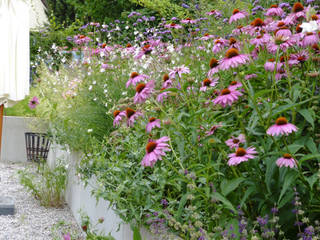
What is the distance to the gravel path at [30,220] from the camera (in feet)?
12.7

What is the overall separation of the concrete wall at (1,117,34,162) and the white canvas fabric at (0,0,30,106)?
10.5 ft

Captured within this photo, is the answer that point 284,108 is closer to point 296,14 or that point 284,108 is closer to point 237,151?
point 237,151

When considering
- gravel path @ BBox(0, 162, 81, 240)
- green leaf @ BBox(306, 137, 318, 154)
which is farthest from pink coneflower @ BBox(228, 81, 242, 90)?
gravel path @ BBox(0, 162, 81, 240)

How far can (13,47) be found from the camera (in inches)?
172

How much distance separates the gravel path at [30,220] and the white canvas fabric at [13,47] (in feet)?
3.63

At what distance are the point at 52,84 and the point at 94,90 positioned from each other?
7.30ft

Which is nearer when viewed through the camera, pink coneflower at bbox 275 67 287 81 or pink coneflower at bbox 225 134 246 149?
pink coneflower at bbox 225 134 246 149

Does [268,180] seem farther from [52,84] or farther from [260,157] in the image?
[52,84]

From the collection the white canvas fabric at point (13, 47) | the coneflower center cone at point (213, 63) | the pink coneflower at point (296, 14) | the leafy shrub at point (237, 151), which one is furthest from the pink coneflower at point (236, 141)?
the white canvas fabric at point (13, 47)

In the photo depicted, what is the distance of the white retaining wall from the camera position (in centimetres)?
320

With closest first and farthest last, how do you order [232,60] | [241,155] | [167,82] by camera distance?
[241,155], [232,60], [167,82]

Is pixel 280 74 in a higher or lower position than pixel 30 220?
higher

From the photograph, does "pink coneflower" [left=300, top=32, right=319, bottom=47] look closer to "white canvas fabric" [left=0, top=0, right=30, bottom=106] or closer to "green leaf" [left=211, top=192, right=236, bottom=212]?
"green leaf" [left=211, top=192, right=236, bottom=212]

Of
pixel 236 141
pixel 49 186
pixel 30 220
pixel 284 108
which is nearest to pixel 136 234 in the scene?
pixel 236 141
